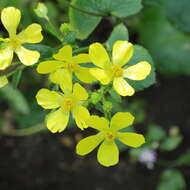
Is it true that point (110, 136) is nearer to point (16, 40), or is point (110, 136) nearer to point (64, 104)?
point (64, 104)

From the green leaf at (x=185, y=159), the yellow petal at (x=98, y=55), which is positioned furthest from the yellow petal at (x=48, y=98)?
the green leaf at (x=185, y=159)

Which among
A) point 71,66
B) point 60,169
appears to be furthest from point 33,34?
point 60,169

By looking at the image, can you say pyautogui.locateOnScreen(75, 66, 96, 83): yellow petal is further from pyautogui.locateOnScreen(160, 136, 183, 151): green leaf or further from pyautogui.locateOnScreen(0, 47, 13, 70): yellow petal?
pyautogui.locateOnScreen(160, 136, 183, 151): green leaf

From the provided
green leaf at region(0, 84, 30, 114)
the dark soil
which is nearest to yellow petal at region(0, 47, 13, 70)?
green leaf at region(0, 84, 30, 114)

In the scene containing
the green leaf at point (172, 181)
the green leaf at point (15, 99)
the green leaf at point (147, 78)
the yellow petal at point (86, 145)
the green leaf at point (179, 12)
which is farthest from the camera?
the green leaf at point (172, 181)

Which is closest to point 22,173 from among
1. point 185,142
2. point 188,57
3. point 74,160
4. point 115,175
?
point 74,160

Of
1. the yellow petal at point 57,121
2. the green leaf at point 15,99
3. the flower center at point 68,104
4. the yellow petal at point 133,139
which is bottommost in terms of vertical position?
the green leaf at point 15,99

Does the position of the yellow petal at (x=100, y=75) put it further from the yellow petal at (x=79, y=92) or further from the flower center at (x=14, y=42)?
the flower center at (x=14, y=42)

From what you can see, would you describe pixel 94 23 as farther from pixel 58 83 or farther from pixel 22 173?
pixel 22 173
